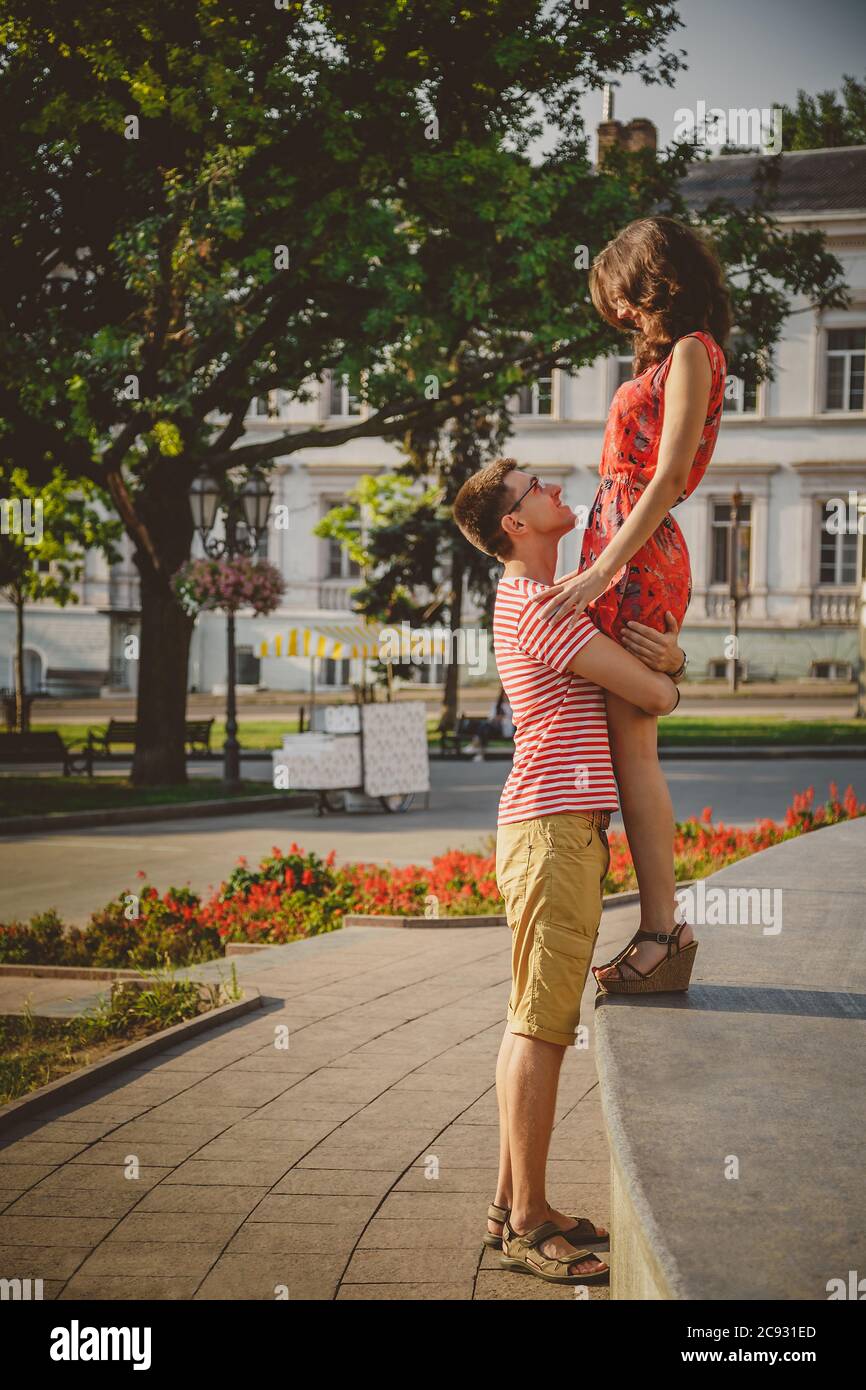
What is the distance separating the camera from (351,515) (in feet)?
132

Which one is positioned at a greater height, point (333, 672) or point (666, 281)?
point (666, 281)

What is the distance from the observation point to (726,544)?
48812mm

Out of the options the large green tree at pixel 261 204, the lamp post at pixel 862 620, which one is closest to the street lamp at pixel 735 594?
the lamp post at pixel 862 620

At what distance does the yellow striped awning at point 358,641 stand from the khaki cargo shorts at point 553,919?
2332cm

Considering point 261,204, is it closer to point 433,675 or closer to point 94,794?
point 94,794

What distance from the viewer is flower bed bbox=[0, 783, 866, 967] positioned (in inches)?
344

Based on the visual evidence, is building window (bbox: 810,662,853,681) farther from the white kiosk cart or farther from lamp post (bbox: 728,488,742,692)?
the white kiosk cart

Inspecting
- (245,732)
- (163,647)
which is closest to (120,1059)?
(163,647)

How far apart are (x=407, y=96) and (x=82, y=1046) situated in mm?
15502

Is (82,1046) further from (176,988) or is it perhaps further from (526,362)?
(526,362)

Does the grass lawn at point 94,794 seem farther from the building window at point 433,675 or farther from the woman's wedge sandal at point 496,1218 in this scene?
the building window at point 433,675

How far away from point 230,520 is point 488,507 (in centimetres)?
1923

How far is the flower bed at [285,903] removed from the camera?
8.73 m

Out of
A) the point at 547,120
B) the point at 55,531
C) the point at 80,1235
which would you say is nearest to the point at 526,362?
the point at 547,120
